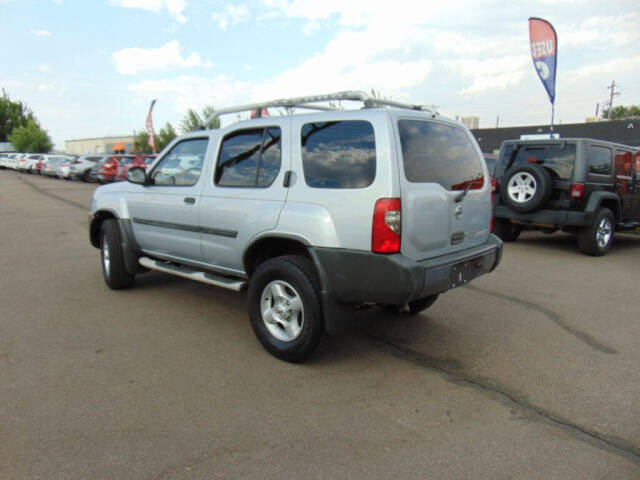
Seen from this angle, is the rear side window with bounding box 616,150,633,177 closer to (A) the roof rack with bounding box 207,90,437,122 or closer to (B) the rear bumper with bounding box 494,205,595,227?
(B) the rear bumper with bounding box 494,205,595,227

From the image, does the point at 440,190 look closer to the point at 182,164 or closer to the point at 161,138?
the point at 182,164

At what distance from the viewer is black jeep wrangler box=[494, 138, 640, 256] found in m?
7.87

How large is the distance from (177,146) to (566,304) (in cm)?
451

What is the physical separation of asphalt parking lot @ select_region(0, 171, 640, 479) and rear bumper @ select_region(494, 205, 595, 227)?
232 centimetres

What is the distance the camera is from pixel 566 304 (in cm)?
538

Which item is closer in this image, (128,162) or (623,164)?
(623,164)

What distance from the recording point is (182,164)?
193 inches

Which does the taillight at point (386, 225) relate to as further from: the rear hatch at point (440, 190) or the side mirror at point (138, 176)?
the side mirror at point (138, 176)

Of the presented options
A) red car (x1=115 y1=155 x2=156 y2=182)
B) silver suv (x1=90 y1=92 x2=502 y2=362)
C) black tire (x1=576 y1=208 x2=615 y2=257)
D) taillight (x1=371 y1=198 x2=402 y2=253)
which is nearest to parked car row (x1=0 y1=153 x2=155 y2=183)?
red car (x1=115 y1=155 x2=156 y2=182)

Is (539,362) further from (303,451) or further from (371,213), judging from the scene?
(303,451)

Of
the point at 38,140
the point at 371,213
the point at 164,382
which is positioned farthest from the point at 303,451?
the point at 38,140

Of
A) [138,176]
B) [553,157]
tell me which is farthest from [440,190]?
[553,157]

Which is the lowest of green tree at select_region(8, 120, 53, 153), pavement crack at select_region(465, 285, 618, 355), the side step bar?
pavement crack at select_region(465, 285, 618, 355)

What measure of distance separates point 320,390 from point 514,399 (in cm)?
129
